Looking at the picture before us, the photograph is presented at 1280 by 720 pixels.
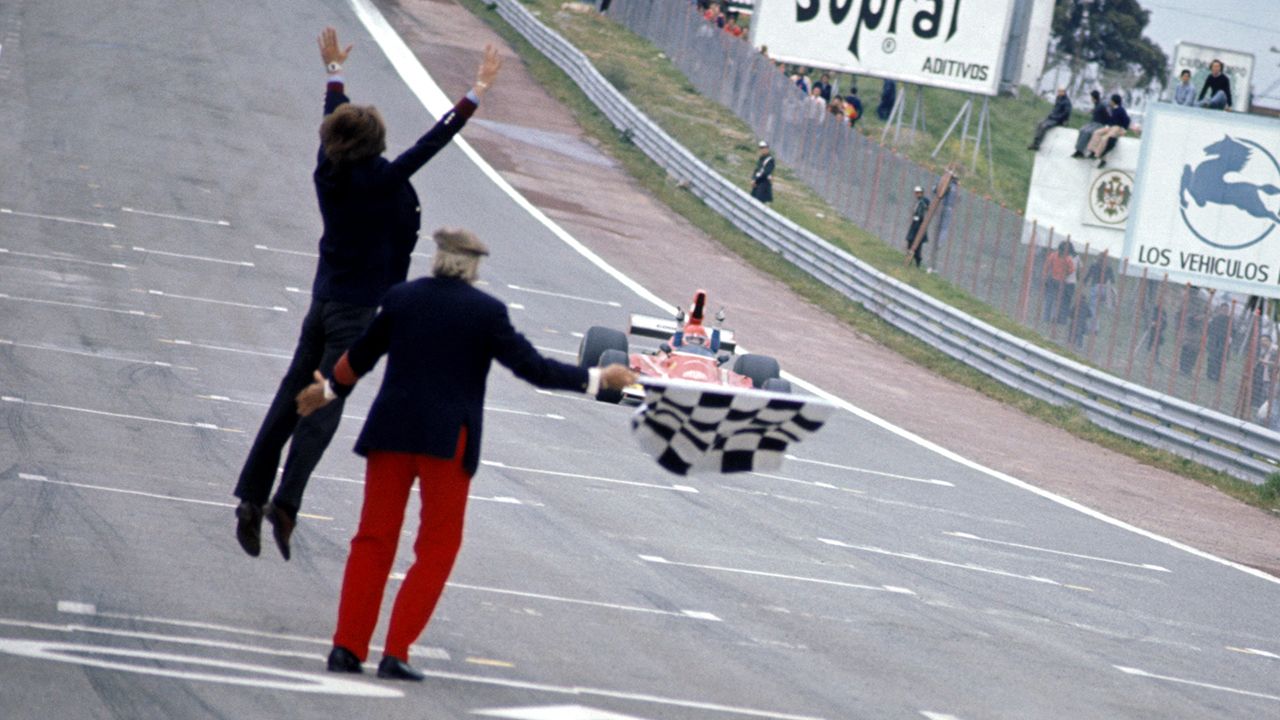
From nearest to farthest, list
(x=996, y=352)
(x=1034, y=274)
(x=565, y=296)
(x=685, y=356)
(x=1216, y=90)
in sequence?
(x=685, y=356) → (x=565, y=296) → (x=996, y=352) → (x=1034, y=274) → (x=1216, y=90)

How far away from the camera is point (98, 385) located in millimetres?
Result: 13477

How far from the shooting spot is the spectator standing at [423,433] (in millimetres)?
6629

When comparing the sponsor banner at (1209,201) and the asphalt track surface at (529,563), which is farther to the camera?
the sponsor banner at (1209,201)

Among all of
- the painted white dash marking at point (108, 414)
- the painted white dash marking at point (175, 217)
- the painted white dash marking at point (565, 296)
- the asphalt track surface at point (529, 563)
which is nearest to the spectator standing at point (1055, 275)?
the painted white dash marking at point (565, 296)

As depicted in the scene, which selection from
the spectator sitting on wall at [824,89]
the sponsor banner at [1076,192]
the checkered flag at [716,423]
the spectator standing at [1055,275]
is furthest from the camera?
the spectator sitting on wall at [824,89]

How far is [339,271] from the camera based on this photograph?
7.70m

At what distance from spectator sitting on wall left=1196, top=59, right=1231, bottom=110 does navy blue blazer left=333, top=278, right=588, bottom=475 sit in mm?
26663

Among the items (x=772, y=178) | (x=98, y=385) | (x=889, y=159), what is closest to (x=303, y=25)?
(x=772, y=178)

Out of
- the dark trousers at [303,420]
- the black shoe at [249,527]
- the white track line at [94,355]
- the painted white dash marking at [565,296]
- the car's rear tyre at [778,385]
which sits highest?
the dark trousers at [303,420]

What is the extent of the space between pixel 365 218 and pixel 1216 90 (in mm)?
26670

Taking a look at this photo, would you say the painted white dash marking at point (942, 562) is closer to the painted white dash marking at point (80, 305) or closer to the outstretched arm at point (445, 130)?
the outstretched arm at point (445, 130)

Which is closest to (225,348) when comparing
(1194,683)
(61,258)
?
(61,258)

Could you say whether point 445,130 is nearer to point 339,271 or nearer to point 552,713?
point 339,271

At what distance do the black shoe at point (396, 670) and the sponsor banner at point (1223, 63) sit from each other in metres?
33.7
